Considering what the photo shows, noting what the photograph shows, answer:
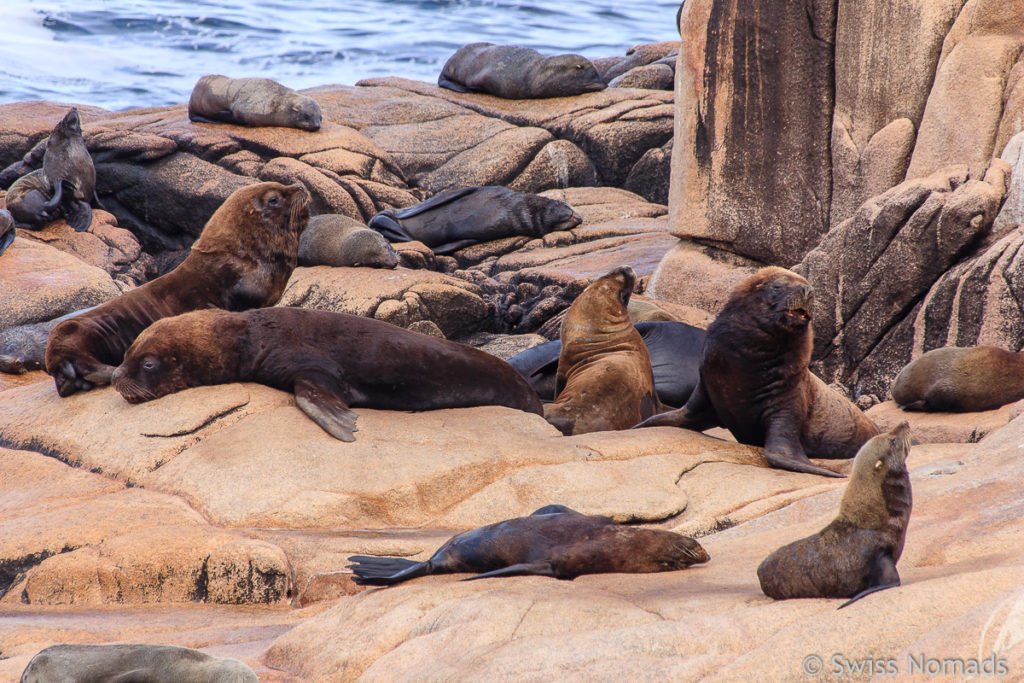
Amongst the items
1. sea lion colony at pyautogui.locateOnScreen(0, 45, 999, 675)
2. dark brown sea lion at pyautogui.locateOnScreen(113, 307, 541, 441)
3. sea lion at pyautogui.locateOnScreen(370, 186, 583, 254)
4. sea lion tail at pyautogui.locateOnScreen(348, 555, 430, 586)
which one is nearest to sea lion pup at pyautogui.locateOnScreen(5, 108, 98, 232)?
sea lion at pyautogui.locateOnScreen(370, 186, 583, 254)

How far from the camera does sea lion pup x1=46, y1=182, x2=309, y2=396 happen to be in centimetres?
669

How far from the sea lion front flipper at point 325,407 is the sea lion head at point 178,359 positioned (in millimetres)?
483

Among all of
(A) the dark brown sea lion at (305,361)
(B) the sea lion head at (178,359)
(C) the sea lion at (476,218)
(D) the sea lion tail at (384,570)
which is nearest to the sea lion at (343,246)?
(C) the sea lion at (476,218)

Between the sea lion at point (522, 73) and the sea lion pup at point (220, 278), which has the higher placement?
the sea lion at point (522, 73)

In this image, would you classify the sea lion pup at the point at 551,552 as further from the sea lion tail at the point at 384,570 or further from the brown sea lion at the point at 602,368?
the brown sea lion at the point at 602,368

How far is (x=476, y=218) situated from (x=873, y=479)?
37.7ft

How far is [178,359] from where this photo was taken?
19.2 feet

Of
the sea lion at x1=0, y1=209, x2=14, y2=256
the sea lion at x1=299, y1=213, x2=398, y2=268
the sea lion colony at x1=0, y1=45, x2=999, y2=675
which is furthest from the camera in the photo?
the sea lion at x1=0, y1=209, x2=14, y2=256

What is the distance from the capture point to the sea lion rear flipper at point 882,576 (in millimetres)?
2665

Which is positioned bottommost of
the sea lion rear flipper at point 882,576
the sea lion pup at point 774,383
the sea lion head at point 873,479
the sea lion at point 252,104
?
the sea lion pup at point 774,383

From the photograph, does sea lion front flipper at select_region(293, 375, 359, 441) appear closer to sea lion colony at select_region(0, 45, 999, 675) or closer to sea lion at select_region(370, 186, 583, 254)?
sea lion colony at select_region(0, 45, 999, 675)

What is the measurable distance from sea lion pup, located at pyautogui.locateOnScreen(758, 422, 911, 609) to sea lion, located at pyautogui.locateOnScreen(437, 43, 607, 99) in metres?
14.9

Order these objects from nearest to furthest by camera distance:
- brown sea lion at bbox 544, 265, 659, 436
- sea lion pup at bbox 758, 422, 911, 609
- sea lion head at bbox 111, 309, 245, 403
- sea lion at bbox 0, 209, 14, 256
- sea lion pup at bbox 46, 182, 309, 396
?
sea lion pup at bbox 758, 422, 911, 609, sea lion head at bbox 111, 309, 245, 403, sea lion pup at bbox 46, 182, 309, 396, brown sea lion at bbox 544, 265, 659, 436, sea lion at bbox 0, 209, 14, 256

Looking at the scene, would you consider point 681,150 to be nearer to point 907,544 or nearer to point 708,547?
point 708,547
